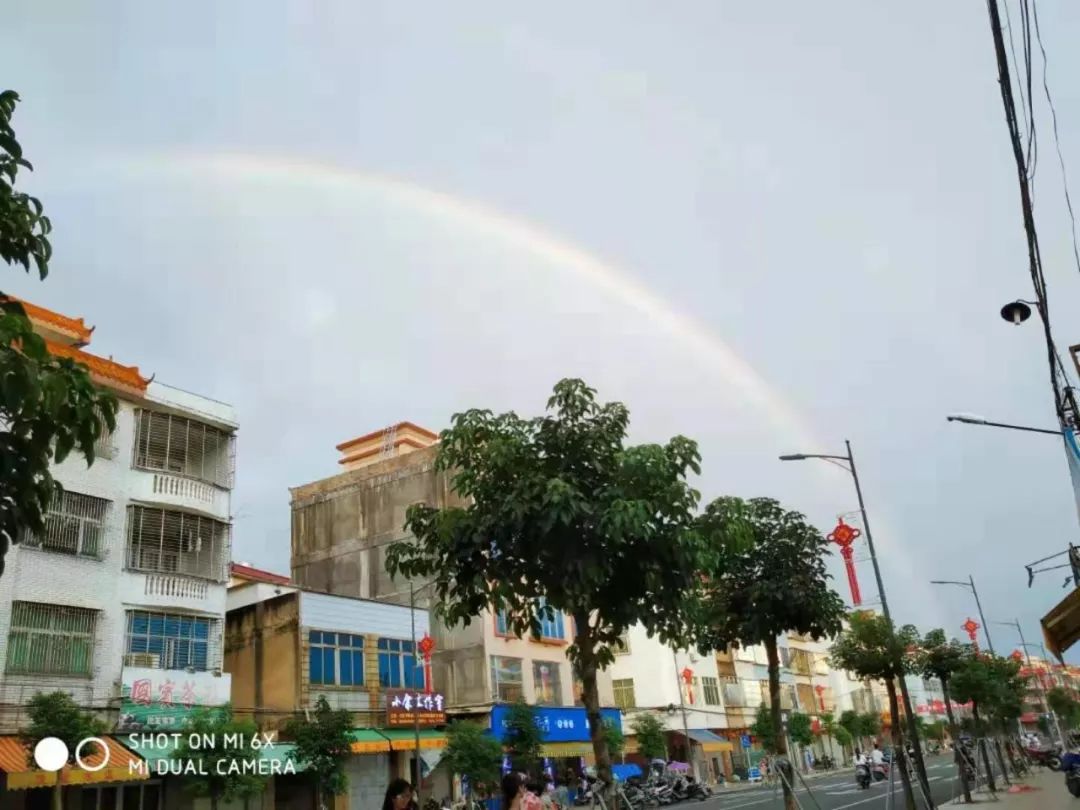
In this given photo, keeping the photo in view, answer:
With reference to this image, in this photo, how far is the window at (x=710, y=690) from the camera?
62.3 m

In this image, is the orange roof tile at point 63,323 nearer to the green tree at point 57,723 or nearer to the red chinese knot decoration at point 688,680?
the green tree at point 57,723

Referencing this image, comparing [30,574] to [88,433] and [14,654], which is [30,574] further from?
[88,433]

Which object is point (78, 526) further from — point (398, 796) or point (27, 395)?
point (27, 395)

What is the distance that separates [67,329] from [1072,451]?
89.3 feet

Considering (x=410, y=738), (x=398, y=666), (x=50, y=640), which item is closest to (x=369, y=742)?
(x=410, y=738)

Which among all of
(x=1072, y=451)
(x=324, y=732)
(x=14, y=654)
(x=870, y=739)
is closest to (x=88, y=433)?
(x=1072, y=451)

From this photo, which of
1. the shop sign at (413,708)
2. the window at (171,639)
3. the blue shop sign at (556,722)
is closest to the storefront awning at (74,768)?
the window at (171,639)

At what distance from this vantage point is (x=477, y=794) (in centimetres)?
3416

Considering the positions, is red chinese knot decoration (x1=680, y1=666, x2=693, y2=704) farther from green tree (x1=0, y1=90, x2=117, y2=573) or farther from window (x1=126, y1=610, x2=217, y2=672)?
green tree (x1=0, y1=90, x2=117, y2=573)

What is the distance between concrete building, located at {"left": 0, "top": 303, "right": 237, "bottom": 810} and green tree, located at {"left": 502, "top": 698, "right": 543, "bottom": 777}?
535 inches

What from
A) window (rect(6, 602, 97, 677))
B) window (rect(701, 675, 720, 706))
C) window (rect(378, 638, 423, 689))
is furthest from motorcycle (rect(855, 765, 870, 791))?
window (rect(6, 602, 97, 677))

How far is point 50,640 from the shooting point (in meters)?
23.5

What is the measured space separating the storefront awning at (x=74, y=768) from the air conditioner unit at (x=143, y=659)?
2.44 meters

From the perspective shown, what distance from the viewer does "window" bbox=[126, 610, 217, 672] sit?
1010 inches
